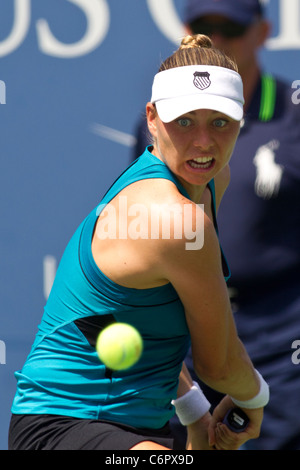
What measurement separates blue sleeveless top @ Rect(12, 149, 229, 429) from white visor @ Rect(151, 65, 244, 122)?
15cm

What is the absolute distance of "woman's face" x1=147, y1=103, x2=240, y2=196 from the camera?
1.87 metres

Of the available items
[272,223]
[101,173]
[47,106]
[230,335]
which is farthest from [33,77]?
[230,335]

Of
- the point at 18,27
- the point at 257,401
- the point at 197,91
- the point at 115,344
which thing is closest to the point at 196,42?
the point at 197,91

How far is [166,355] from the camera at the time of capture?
6.18ft

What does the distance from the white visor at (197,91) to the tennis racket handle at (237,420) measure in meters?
0.84

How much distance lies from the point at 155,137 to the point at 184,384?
0.81 m

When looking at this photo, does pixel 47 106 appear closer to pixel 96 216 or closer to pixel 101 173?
pixel 101 173

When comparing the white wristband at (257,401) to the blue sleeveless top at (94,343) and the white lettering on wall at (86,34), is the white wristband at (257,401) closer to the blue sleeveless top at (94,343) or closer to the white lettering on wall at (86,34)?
the blue sleeveless top at (94,343)

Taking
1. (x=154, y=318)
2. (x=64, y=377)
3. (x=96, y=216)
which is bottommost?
(x=64, y=377)

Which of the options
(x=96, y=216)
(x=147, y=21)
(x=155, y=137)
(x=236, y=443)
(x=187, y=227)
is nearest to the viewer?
(x=187, y=227)

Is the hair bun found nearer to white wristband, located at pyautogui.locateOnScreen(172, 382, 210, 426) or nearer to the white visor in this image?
the white visor

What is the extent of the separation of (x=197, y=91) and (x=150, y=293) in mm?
525

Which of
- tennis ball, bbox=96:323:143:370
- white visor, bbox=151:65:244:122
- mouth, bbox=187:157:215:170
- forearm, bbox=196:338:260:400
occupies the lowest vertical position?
forearm, bbox=196:338:260:400

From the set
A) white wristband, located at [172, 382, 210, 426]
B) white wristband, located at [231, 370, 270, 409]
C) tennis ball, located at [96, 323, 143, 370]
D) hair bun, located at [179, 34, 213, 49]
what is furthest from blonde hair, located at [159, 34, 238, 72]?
white wristband, located at [172, 382, 210, 426]
